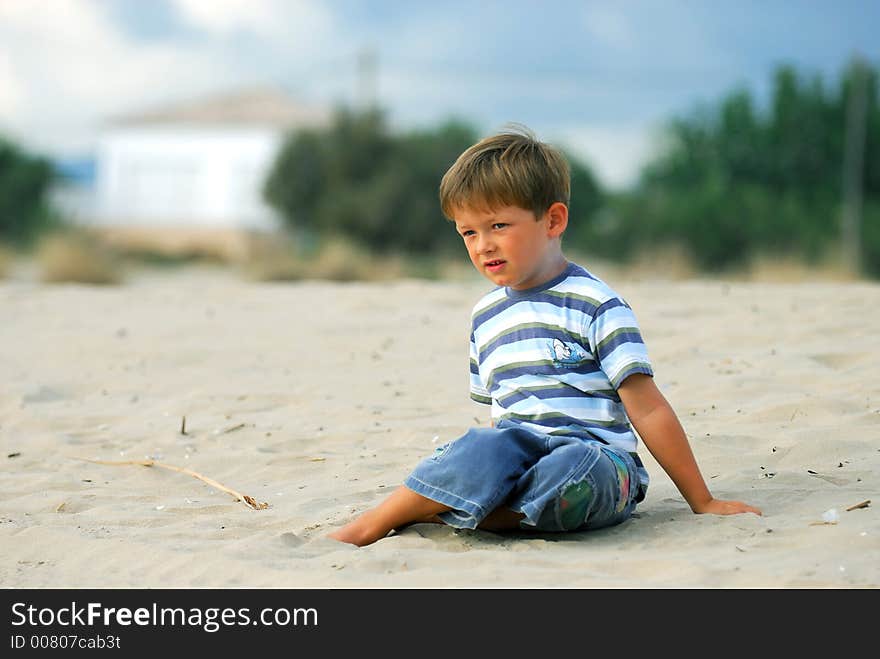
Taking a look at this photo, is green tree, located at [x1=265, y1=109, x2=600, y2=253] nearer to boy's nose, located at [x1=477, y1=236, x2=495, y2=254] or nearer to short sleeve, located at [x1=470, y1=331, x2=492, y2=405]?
short sleeve, located at [x1=470, y1=331, x2=492, y2=405]


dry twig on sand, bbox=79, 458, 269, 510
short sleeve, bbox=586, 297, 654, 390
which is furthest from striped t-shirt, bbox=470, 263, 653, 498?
dry twig on sand, bbox=79, 458, 269, 510

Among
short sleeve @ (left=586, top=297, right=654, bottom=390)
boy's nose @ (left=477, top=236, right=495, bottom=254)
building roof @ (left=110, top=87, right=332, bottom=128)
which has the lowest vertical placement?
short sleeve @ (left=586, top=297, right=654, bottom=390)

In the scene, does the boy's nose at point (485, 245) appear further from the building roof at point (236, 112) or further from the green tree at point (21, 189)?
the building roof at point (236, 112)

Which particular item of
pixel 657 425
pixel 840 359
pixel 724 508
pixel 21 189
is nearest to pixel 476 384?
pixel 657 425

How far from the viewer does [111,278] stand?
11.7 metres

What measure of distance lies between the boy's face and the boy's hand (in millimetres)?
749

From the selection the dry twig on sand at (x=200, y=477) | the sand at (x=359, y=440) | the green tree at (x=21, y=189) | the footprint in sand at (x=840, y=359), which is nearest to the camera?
the sand at (x=359, y=440)

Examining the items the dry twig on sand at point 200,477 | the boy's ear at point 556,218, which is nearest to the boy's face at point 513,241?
the boy's ear at point 556,218

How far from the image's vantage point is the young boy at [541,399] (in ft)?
9.65

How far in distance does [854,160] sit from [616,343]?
105ft

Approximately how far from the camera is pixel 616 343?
118 inches

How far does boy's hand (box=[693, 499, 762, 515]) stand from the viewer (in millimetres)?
3039

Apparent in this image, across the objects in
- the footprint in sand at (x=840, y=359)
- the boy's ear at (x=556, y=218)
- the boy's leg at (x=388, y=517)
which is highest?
the boy's ear at (x=556, y=218)
